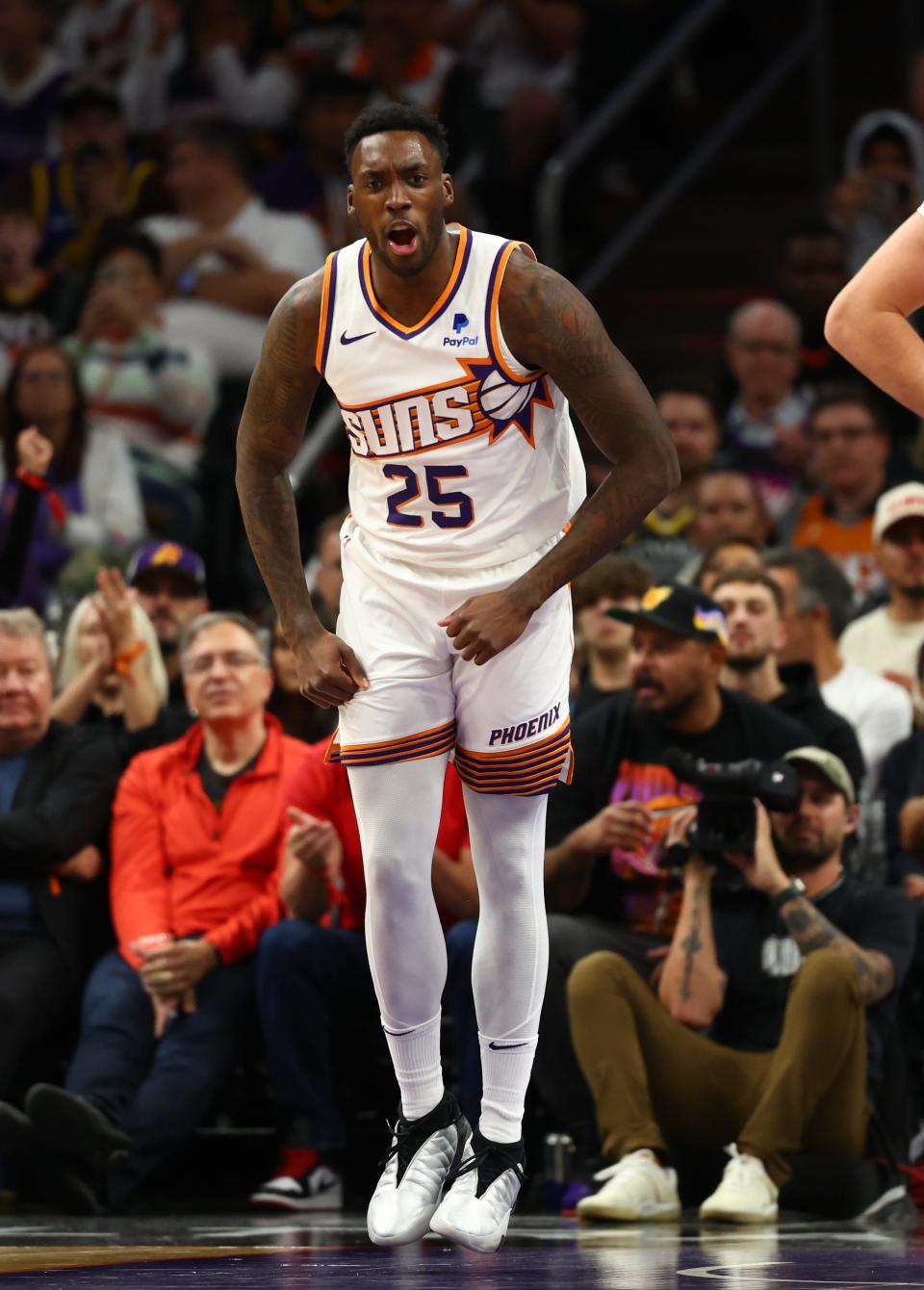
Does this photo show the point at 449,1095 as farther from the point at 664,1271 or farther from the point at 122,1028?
the point at 122,1028

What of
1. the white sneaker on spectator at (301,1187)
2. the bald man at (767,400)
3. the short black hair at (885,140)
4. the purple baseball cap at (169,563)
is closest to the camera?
the white sneaker on spectator at (301,1187)

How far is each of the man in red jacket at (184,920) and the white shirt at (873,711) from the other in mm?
1871

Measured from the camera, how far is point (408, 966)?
4.66m

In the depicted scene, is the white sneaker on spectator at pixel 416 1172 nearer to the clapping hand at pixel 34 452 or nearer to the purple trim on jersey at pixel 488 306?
the purple trim on jersey at pixel 488 306

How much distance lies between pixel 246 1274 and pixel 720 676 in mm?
3427

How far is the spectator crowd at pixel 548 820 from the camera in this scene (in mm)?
6172

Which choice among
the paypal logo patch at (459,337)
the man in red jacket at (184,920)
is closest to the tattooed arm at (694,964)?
the man in red jacket at (184,920)

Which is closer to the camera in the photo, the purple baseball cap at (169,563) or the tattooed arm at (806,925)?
the tattooed arm at (806,925)

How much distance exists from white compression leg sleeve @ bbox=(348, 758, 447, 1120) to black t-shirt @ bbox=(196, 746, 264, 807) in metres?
2.50

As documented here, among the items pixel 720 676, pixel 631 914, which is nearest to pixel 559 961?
pixel 631 914

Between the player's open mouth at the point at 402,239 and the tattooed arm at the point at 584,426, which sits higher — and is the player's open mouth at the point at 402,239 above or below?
above

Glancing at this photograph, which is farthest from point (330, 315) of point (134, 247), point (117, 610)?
point (134, 247)

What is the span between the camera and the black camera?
6.02 m

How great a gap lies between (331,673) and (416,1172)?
3.53ft
